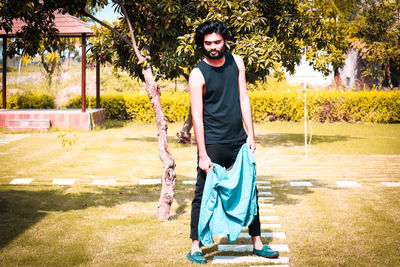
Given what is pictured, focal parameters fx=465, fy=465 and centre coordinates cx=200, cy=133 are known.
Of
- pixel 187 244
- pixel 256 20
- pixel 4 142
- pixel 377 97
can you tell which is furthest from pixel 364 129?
pixel 187 244

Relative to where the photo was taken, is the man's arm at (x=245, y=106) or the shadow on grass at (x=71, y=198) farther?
the shadow on grass at (x=71, y=198)

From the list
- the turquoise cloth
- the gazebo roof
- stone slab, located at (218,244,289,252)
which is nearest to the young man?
the turquoise cloth

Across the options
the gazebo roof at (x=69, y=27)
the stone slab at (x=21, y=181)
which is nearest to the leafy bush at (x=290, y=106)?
the gazebo roof at (x=69, y=27)

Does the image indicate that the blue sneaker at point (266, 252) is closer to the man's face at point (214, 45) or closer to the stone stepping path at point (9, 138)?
the man's face at point (214, 45)

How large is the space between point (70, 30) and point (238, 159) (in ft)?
52.1

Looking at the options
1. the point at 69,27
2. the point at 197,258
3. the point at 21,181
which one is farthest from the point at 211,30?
the point at 69,27

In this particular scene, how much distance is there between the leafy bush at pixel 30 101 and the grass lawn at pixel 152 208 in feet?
33.1

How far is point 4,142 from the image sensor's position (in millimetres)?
14414

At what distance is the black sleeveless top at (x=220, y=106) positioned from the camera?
3957 millimetres

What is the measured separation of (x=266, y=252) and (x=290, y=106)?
63.0 ft

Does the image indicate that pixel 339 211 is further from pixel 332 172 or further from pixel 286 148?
pixel 286 148

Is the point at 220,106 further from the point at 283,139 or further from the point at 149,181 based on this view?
the point at 283,139

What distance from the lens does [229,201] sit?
3926 mm

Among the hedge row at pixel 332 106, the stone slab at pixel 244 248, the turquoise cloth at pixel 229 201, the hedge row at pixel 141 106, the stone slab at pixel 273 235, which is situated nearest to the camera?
the turquoise cloth at pixel 229 201
